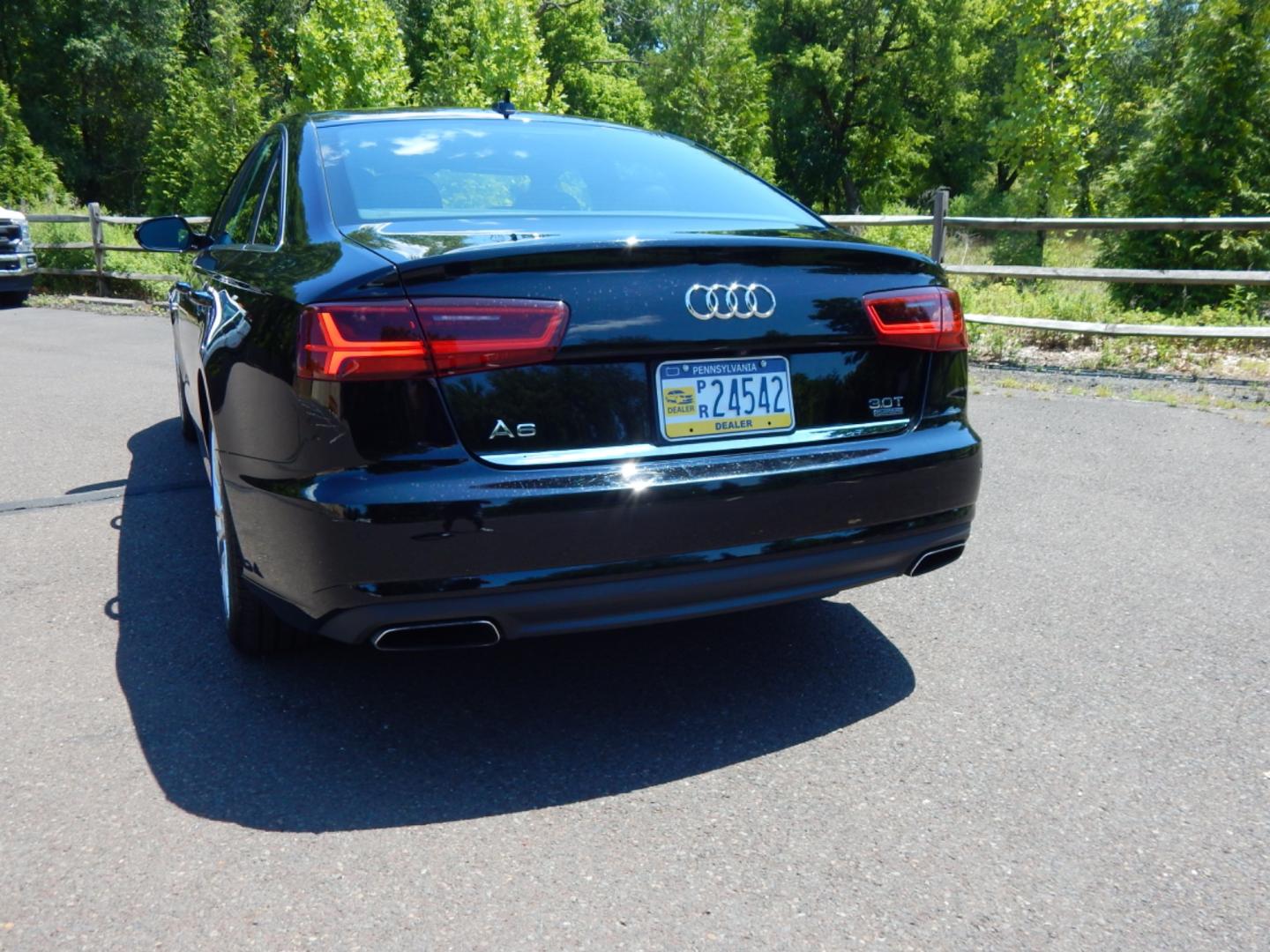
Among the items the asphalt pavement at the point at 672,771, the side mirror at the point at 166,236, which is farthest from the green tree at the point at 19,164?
the asphalt pavement at the point at 672,771

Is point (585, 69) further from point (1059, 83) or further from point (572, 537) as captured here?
point (572, 537)

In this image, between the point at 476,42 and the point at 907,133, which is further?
the point at 907,133

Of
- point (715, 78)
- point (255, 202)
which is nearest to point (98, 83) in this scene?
point (715, 78)

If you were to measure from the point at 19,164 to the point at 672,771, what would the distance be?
38.9 meters

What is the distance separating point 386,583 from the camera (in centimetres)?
245

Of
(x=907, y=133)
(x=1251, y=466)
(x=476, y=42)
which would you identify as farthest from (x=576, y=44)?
(x=1251, y=466)

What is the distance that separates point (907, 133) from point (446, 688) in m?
45.3

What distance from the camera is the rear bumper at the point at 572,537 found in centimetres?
242

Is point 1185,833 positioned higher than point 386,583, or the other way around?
point 386,583

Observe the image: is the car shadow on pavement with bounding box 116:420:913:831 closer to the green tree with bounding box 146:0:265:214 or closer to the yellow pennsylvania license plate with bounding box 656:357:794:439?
the yellow pennsylvania license plate with bounding box 656:357:794:439

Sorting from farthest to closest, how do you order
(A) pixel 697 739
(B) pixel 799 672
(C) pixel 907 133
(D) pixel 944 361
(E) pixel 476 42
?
(C) pixel 907 133 < (E) pixel 476 42 < (B) pixel 799 672 < (D) pixel 944 361 < (A) pixel 697 739

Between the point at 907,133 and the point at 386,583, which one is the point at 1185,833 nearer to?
the point at 386,583

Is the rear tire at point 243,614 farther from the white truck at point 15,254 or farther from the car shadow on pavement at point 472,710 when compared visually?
the white truck at point 15,254

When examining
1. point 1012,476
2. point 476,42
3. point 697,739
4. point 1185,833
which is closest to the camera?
point 1185,833
